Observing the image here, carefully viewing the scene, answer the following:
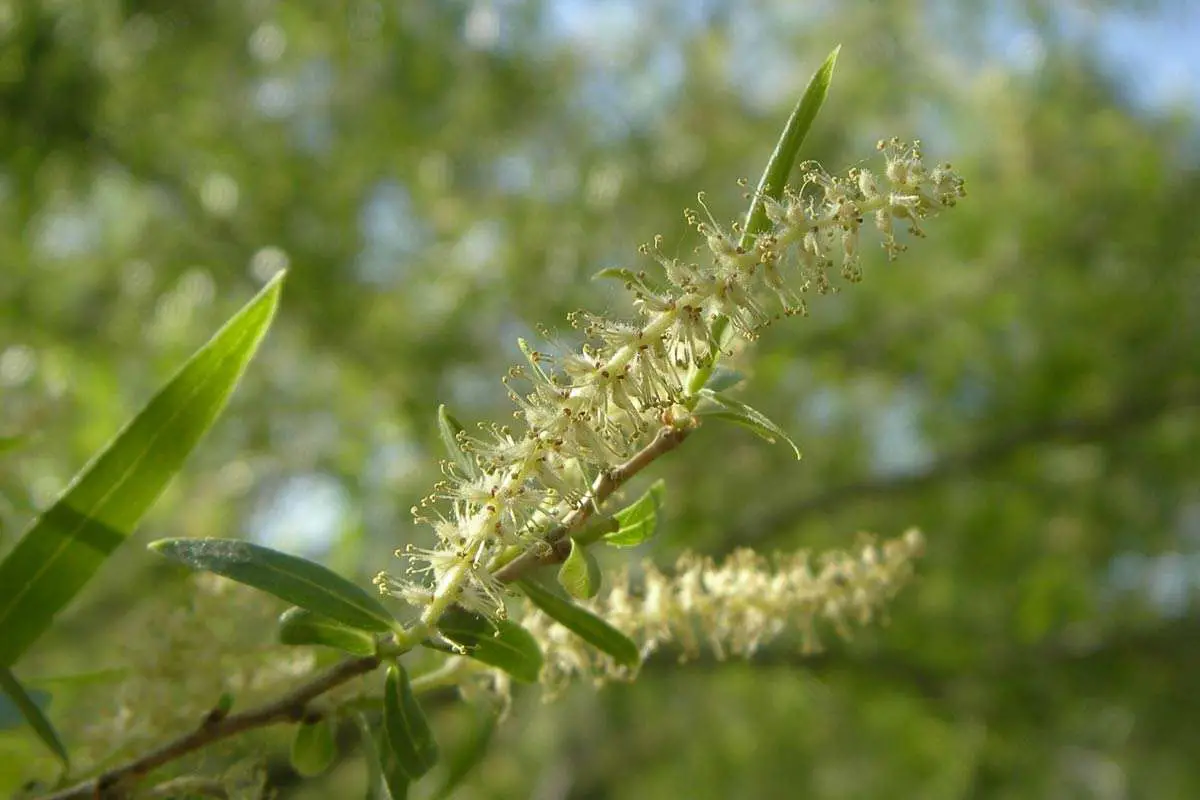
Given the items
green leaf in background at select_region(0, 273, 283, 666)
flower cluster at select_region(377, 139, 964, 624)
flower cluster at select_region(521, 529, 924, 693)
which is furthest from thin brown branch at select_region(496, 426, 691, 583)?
green leaf in background at select_region(0, 273, 283, 666)

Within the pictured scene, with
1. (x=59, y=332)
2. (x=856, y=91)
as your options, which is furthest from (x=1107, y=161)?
(x=59, y=332)

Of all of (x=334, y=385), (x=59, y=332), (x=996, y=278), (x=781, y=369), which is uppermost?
(x=996, y=278)

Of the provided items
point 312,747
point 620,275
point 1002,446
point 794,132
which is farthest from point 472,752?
point 1002,446

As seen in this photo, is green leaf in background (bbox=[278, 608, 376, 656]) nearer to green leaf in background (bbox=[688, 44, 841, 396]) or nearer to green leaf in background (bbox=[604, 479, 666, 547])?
green leaf in background (bbox=[604, 479, 666, 547])

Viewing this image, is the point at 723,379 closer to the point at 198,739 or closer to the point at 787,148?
the point at 787,148

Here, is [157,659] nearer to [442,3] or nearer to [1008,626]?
[442,3]

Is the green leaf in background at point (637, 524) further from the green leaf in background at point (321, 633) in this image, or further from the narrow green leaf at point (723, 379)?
the green leaf in background at point (321, 633)

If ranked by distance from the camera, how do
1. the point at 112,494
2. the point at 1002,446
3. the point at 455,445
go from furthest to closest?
the point at 1002,446
the point at 112,494
the point at 455,445
